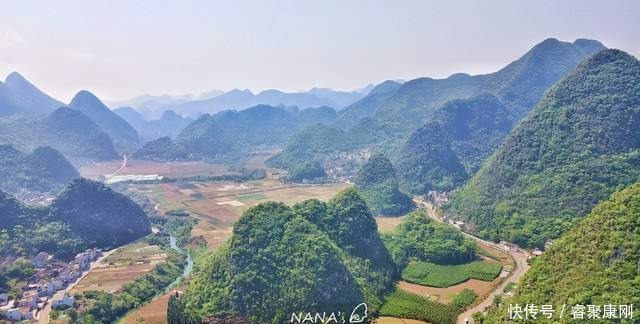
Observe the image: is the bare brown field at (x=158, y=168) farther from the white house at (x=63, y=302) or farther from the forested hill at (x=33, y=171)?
the white house at (x=63, y=302)

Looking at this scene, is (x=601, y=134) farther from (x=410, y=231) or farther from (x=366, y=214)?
(x=366, y=214)

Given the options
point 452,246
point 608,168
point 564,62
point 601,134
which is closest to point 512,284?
point 452,246

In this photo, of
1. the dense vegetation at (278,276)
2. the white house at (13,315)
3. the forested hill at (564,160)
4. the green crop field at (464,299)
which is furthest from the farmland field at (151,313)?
the forested hill at (564,160)

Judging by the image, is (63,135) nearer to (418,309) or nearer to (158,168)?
(158,168)

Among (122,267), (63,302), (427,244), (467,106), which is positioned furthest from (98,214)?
(467,106)

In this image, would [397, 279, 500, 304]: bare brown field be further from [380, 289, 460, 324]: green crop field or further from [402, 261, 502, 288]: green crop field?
[380, 289, 460, 324]: green crop field

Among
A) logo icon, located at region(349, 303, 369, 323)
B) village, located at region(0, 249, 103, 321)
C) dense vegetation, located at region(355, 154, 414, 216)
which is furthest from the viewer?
dense vegetation, located at region(355, 154, 414, 216)

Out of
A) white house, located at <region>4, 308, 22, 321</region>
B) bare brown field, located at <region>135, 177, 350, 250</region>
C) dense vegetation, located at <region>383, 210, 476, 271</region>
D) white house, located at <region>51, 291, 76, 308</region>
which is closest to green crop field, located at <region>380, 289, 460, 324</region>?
dense vegetation, located at <region>383, 210, 476, 271</region>
